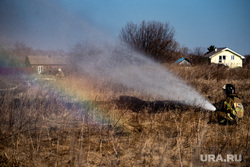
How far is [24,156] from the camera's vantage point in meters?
3.59

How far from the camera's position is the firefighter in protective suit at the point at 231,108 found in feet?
16.7

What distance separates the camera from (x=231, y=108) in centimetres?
515

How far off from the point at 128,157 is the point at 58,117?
3.40 meters

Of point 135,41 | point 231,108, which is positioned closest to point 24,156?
point 231,108

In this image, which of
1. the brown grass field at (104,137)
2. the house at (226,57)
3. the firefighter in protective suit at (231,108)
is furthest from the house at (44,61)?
the firefighter in protective suit at (231,108)

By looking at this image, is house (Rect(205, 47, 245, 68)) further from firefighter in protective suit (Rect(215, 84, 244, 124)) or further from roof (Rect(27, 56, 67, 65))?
firefighter in protective suit (Rect(215, 84, 244, 124))

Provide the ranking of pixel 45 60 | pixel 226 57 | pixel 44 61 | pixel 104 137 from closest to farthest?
pixel 104 137, pixel 44 61, pixel 45 60, pixel 226 57

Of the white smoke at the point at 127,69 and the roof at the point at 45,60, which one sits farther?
the roof at the point at 45,60

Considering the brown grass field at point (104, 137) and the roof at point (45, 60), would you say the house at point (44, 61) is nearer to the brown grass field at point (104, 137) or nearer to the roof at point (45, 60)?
the roof at point (45, 60)

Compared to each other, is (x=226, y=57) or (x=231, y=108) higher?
(x=226, y=57)

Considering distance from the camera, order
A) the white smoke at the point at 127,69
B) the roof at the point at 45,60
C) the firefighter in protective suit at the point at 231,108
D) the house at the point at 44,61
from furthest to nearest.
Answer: the roof at the point at 45,60 → the house at the point at 44,61 → the white smoke at the point at 127,69 → the firefighter in protective suit at the point at 231,108

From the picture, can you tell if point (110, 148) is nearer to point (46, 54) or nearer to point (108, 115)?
point (108, 115)

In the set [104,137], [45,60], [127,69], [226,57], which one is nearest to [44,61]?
[45,60]

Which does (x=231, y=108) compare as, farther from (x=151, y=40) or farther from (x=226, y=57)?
(x=226, y=57)
